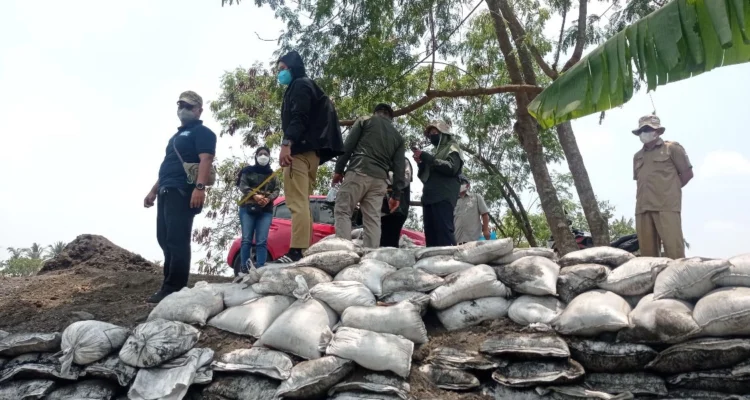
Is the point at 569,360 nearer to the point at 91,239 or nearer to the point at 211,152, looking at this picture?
the point at 211,152

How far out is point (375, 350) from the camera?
311cm

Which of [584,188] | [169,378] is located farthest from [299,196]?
[584,188]

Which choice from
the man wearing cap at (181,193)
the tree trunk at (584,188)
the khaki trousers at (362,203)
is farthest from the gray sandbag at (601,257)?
the tree trunk at (584,188)

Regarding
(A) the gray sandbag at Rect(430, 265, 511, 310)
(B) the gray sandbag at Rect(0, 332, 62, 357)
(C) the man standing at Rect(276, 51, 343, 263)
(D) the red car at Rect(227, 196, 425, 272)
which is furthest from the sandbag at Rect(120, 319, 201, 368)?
(D) the red car at Rect(227, 196, 425, 272)

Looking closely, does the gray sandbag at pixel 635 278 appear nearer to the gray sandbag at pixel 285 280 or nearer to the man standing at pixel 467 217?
the gray sandbag at pixel 285 280

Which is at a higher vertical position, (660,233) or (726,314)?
(660,233)

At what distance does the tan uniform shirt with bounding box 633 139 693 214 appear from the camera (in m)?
4.89

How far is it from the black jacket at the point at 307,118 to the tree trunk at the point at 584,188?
3668 mm

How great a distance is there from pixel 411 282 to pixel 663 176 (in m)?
2.51

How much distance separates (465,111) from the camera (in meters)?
11.9

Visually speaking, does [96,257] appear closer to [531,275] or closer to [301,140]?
[301,140]

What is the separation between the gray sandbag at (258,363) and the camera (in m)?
3.13

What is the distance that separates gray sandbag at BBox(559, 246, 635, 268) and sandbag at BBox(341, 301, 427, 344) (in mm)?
1114

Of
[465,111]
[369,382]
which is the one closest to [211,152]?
[369,382]
